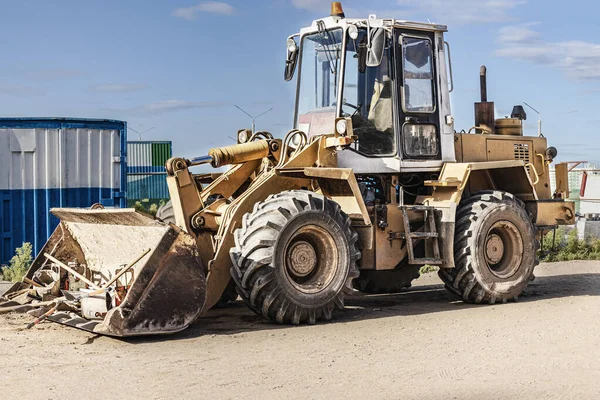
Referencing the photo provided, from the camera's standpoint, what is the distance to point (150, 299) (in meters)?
8.12

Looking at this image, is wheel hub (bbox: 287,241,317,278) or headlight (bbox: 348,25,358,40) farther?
headlight (bbox: 348,25,358,40)

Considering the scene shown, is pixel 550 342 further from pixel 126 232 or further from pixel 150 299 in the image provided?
pixel 126 232

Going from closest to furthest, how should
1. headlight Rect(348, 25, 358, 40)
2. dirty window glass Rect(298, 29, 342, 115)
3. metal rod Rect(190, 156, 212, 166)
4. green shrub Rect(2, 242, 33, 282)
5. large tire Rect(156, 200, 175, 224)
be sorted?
metal rod Rect(190, 156, 212, 166)
headlight Rect(348, 25, 358, 40)
dirty window glass Rect(298, 29, 342, 115)
large tire Rect(156, 200, 175, 224)
green shrub Rect(2, 242, 33, 282)

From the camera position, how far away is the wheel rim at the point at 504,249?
37.3 ft

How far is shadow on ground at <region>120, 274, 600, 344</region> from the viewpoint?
356 inches

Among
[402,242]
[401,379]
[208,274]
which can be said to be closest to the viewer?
[401,379]

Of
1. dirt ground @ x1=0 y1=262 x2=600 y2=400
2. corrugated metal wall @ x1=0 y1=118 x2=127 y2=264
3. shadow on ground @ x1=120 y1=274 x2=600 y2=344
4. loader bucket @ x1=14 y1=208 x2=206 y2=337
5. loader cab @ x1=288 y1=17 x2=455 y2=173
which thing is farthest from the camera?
corrugated metal wall @ x1=0 y1=118 x2=127 y2=264

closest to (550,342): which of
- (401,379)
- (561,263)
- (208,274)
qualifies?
(401,379)

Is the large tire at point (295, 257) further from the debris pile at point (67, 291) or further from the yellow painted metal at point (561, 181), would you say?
the yellow painted metal at point (561, 181)

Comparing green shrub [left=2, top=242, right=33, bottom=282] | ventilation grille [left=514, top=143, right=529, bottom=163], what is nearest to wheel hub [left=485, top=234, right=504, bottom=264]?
ventilation grille [left=514, top=143, right=529, bottom=163]

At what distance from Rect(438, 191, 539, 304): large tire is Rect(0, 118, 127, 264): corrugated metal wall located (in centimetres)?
774

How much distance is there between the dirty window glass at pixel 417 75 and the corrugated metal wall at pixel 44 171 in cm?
710

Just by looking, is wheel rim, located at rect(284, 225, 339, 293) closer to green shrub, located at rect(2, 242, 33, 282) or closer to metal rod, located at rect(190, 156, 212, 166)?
metal rod, located at rect(190, 156, 212, 166)

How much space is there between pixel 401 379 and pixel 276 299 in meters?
2.47
